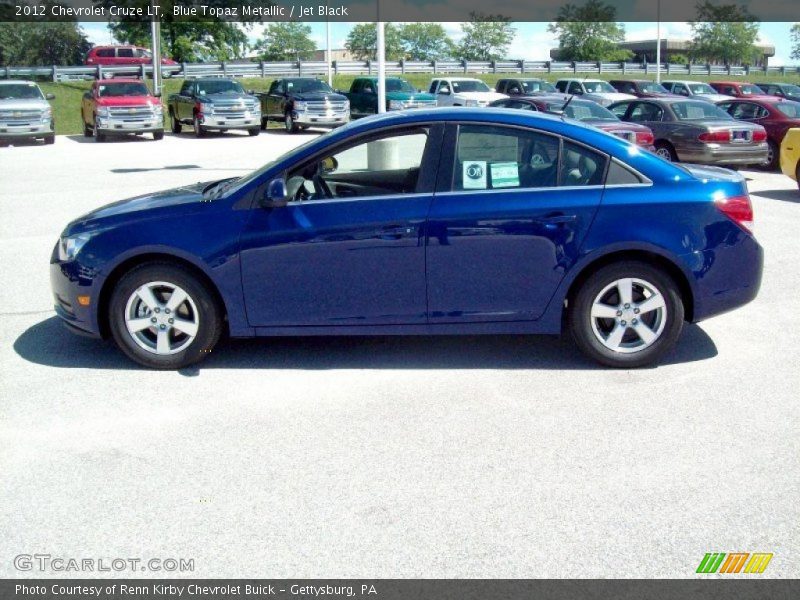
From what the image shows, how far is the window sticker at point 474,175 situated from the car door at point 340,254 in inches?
8.2

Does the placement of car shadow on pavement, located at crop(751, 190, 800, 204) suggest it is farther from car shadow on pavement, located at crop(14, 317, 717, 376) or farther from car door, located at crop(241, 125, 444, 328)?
car door, located at crop(241, 125, 444, 328)

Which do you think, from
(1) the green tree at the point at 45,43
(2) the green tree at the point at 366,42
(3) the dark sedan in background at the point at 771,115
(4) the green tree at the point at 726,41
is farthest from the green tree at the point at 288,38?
(3) the dark sedan in background at the point at 771,115

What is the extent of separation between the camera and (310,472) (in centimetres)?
462

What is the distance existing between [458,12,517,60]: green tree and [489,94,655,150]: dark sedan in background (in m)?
91.2

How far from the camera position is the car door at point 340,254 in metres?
5.99

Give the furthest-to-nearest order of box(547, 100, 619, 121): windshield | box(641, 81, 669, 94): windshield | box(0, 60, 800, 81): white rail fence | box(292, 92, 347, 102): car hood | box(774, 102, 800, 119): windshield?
1. box(0, 60, 800, 81): white rail fence
2. box(641, 81, 669, 94): windshield
3. box(292, 92, 347, 102): car hood
4. box(774, 102, 800, 119): windshield
5. box(547, 100, 619, 121): windshield

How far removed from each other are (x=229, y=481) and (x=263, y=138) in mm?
25864

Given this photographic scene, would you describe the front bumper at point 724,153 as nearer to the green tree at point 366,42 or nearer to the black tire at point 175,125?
the black tire at point 175,125

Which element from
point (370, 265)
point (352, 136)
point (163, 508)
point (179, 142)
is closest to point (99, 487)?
point (163, 508)

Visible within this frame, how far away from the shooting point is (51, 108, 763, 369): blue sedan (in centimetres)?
600

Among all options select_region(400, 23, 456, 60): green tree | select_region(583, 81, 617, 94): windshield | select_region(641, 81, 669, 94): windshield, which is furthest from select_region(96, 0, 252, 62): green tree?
select_region(400, 23, 456, 60): green tree

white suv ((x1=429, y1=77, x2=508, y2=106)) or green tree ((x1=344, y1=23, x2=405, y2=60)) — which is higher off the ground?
green tree ((x1=344, y1=23, x2=405, y2=60))
